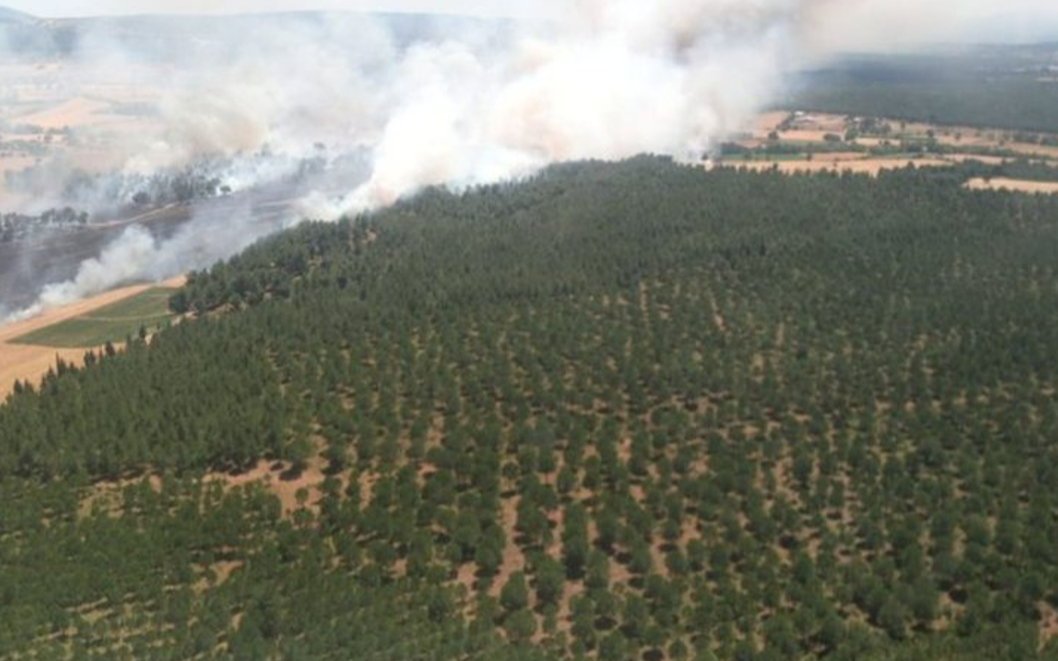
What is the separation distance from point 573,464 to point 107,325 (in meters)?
76.0

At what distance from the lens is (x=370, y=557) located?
208 ft

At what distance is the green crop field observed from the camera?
119875 mm

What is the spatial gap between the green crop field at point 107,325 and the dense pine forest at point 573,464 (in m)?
10.8

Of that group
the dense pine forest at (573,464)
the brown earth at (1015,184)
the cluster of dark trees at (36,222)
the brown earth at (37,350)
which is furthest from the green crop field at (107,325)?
the brown earth at (1015,184)

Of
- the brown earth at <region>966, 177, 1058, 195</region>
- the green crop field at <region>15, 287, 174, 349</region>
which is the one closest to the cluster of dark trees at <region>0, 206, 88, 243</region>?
the green crop field at <region>15, 287, 174, 349</region>

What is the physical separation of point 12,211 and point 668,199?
126489mm

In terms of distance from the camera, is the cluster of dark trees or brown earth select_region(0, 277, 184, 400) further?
the cluster of dark trees

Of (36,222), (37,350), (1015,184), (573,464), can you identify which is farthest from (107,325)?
(1015,184)

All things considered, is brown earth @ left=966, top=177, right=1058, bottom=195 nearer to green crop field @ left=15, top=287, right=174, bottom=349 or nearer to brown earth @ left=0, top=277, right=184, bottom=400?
green crop field @ left=15, top=287, right=174, bottom=349

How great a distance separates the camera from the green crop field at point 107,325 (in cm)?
11988

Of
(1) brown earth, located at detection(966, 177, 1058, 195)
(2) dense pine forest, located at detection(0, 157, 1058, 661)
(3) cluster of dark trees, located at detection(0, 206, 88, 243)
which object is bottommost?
(2) dense pine forest, located at detection(0, 157, 1058, 661)

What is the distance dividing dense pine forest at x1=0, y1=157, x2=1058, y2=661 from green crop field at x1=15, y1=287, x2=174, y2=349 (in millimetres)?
10777

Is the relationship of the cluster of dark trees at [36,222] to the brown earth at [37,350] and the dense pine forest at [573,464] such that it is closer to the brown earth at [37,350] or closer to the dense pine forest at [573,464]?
the brown earth at [37,350]

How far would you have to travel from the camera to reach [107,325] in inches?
4985
